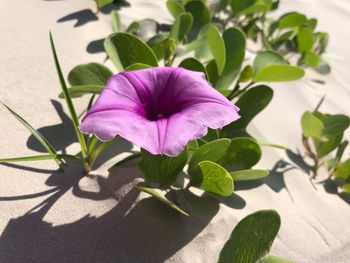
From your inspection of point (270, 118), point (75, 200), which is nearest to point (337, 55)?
point (270, 118)

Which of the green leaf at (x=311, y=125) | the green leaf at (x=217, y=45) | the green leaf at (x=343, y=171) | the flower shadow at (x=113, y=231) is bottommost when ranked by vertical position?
the green leaf at (x=343, y=171)

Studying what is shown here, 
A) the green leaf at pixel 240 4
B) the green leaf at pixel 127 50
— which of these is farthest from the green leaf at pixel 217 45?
the green leaf at pixel 240 4

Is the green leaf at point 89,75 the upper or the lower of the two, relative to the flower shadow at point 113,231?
upper

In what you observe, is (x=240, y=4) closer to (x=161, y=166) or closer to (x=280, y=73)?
(x=280, y=73)

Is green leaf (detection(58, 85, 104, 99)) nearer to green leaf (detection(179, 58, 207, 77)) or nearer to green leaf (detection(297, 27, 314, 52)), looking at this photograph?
green leaf (detection(179, 58, 207, 77))

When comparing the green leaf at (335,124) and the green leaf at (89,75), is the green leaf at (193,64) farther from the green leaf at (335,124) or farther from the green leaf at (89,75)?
the green leaf at (335,124)

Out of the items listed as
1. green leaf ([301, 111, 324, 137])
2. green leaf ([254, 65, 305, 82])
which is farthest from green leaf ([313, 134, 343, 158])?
green leaf ([254, 65, 305, 82])
